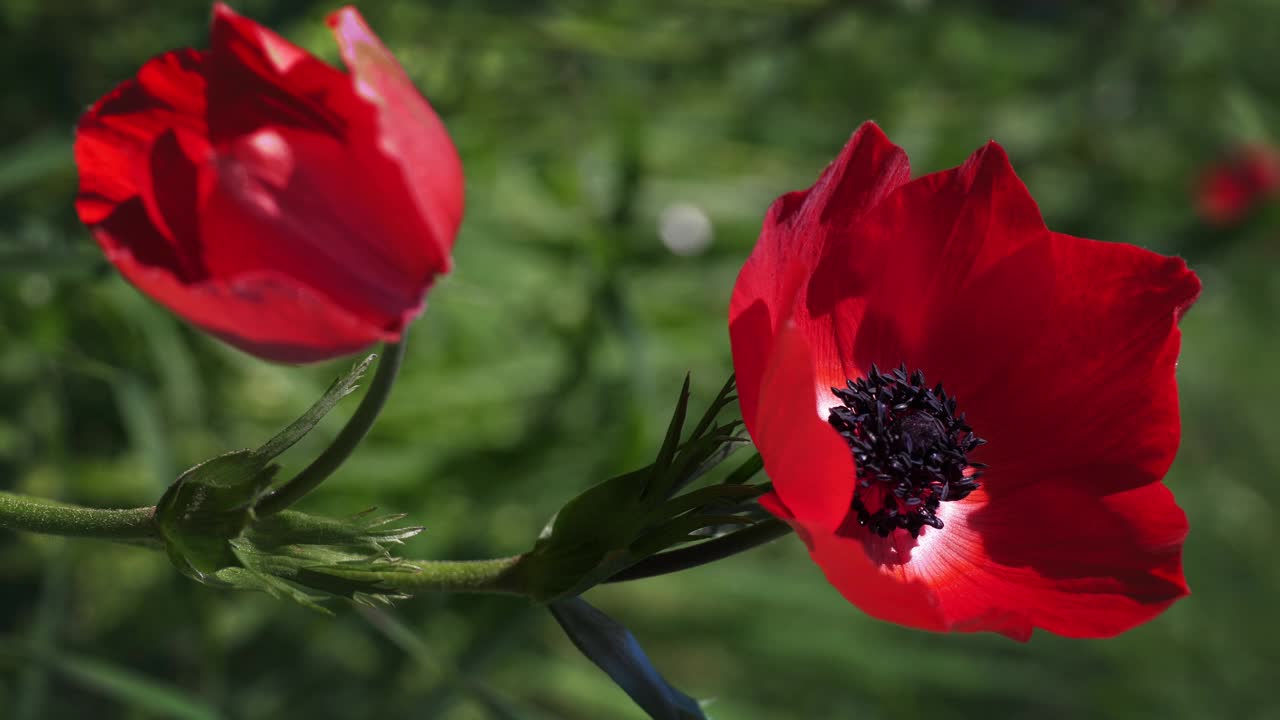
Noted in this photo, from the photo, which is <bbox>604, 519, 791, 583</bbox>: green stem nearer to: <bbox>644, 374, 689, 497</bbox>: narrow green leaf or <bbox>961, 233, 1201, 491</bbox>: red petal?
<bbox>644, 374, 689, 497</bbox>: narrow green leaf

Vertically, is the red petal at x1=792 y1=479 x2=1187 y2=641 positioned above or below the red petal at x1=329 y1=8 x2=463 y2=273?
above

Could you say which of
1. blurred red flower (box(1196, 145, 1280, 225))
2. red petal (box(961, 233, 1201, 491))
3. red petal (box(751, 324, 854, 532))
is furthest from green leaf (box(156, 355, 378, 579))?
blurred red flower (box(1196, 145, 1280, 225))

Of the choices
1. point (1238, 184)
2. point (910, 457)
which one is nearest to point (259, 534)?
point (910, 457)

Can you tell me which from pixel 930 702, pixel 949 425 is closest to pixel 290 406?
pixel 949 425

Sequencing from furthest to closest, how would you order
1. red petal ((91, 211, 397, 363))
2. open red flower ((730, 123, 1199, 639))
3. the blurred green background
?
the blurred green background
open red flower ((730, 123, 1199, 639))
red petal ((91, 211, 397, 363))

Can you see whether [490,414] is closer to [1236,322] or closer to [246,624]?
[246,624]

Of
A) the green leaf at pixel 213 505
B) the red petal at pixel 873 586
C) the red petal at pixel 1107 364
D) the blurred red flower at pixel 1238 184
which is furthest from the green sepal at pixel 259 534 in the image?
the blurred red flower at pixel 1238 184

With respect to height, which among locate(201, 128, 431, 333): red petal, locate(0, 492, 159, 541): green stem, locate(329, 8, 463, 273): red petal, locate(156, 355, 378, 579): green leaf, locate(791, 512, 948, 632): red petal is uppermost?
locate(791, 512, 948, 632): red petal

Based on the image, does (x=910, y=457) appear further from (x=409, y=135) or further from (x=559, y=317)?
(x=559, y=317)

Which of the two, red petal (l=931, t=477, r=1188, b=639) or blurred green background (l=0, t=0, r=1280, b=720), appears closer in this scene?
red petal (l=931, t=477, r=1188, b=639)

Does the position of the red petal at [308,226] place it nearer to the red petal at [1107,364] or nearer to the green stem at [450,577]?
the green stem at [450,577]
